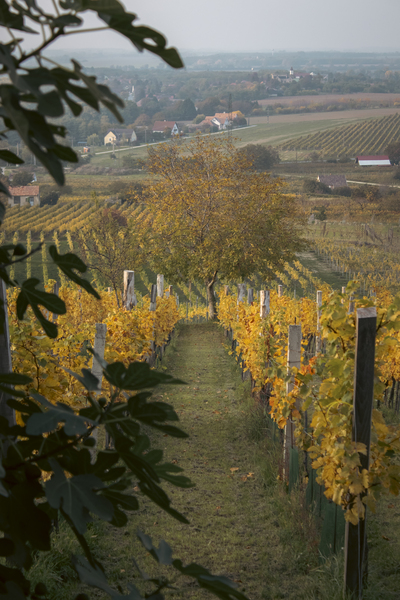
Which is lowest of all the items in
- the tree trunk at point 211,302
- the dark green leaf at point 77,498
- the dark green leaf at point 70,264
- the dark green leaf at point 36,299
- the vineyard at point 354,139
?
the tree trunk at point 211,302

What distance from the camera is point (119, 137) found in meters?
91.1

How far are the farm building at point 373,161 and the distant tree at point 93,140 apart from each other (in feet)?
139

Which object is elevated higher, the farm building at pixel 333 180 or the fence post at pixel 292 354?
the farm building at pixel 333 180

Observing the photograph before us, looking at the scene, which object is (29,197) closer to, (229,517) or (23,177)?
(23,177)

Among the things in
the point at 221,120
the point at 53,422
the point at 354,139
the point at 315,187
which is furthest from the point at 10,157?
the point at 221,120

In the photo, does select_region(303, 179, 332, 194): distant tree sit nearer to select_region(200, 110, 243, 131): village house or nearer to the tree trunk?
the tree trunk

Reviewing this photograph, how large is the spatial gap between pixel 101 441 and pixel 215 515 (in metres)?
2.13

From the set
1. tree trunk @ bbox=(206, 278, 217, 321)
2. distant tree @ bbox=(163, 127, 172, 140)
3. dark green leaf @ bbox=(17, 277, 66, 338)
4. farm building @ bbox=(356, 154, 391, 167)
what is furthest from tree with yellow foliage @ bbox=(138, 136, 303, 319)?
distant tree @ bbox=(163, 127, 172, 140)

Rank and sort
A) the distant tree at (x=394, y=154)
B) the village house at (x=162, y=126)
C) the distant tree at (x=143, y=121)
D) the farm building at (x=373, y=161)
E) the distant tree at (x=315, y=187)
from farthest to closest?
the distant tree at (x=143, y=121) < the village house at (x=162, y=126) < the distant tree at (x=394, y=154) < the farm building at (x=373, y=161) < the distant tree at (x=315, y=187)

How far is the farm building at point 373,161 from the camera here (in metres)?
59.6

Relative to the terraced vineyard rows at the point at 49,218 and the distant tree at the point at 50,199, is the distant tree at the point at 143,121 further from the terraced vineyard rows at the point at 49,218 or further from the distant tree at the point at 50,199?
the distant tree at the point at 50,199

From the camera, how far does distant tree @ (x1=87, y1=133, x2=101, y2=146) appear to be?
82938 mm

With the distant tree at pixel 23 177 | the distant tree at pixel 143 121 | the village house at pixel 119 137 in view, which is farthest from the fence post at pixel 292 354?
the distant tree at pixel 143 121

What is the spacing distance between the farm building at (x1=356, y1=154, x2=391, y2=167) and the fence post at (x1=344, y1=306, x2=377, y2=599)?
61.4m
